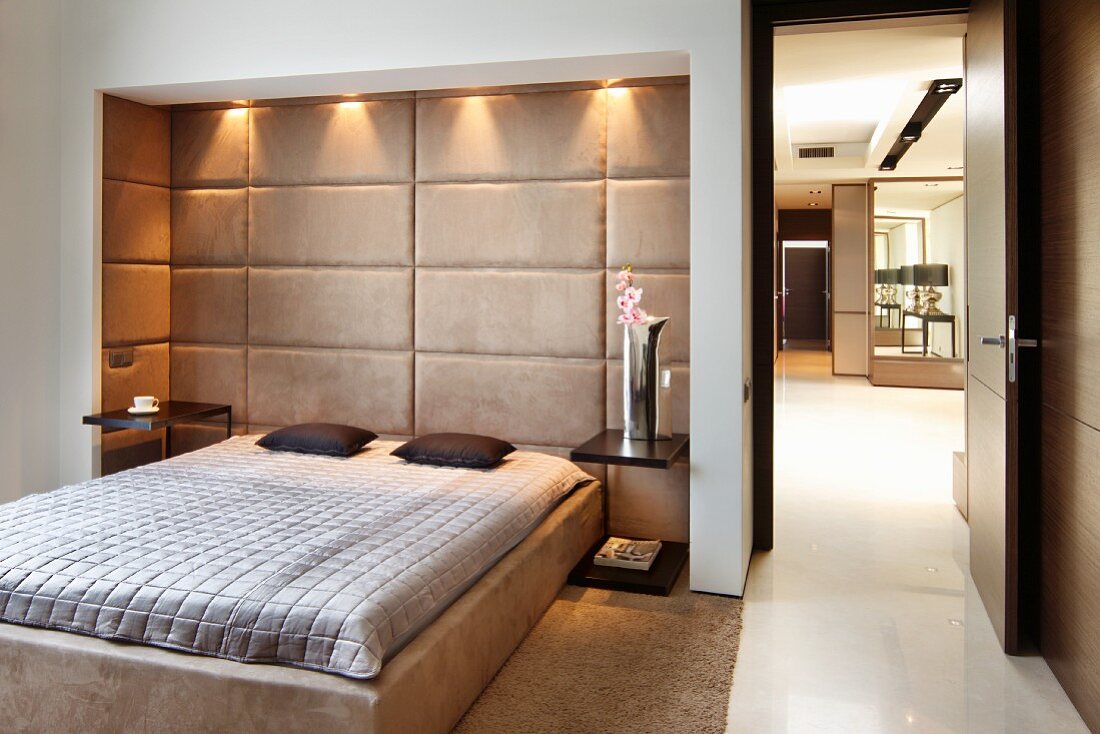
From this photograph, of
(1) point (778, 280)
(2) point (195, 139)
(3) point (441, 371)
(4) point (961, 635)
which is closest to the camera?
(4) point (961, 635)

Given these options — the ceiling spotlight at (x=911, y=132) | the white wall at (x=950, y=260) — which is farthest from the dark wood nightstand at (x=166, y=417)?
the white wall at (x=950, y=260)

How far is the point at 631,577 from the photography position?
3.44m

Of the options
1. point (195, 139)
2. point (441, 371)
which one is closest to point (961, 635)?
point (441, 371)

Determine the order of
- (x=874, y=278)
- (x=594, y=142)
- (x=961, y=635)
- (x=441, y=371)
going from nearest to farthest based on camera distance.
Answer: (x=961, y=635), (x=594, y=142), (x=441, y=371), (x=874, y=278)

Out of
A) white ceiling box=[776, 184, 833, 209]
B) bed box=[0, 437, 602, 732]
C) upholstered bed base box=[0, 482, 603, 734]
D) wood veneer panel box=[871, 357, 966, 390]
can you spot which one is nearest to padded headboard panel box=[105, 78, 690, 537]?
bed box=[0, 437, 602, 732]

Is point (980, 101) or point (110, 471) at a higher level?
point (980, 101)

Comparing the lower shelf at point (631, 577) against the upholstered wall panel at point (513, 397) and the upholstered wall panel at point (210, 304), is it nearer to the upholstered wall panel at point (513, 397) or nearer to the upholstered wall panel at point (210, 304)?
the upholstered wall panel at point (513, 397)

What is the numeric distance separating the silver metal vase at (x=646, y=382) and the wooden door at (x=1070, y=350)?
135 cm

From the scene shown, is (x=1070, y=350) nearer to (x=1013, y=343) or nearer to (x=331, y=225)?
(x=1013, y=343)

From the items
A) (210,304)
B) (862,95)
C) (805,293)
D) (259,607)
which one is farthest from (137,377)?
(805,293)

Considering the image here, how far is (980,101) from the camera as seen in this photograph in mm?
3197

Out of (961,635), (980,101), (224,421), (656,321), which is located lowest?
(961,635)

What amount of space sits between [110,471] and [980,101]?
4213 millimetres

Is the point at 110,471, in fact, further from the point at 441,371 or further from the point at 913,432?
the point at 913,432
